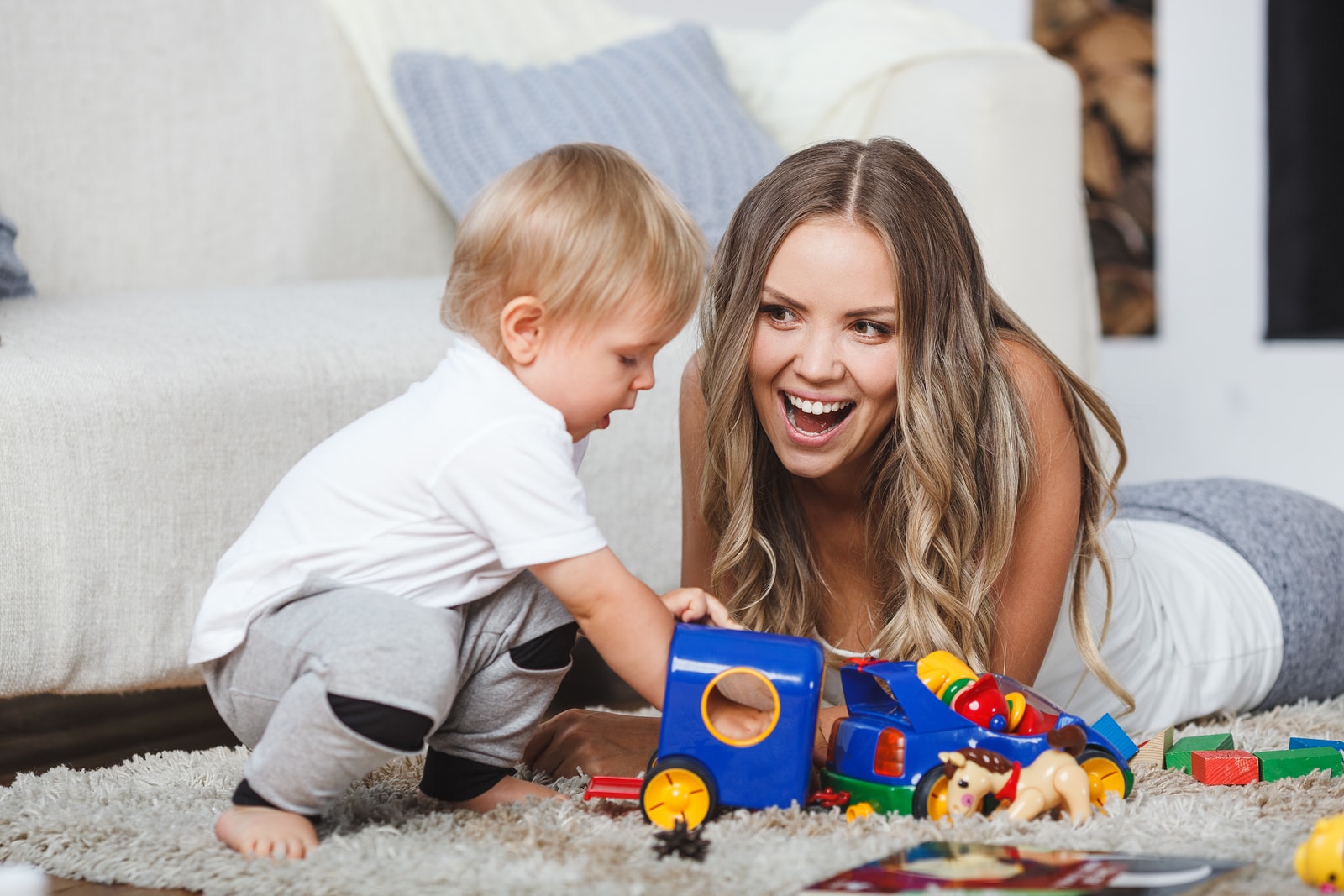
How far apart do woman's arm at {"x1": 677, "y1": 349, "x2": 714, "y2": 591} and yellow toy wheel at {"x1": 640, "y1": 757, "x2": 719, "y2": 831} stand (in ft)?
1.25

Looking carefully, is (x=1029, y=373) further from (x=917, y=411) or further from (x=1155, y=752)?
(x=1155, y=752)

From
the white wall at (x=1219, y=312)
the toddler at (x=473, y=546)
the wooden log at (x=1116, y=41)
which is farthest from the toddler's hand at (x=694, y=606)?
the wooden log at (x=1116, y=41)

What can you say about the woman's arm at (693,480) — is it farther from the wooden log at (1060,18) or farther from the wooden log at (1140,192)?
the wooden log at (1060,18)

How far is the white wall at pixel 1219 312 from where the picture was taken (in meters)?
2.70

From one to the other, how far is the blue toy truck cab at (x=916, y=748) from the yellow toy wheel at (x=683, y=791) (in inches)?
4.8

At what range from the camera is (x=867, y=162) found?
115 centimetres

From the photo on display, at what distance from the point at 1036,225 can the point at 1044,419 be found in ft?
2.11

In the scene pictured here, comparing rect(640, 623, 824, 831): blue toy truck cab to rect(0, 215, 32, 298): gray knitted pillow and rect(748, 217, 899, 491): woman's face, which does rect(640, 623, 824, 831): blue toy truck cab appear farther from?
rect(0, 215, 32, 298): gray knitted pillow

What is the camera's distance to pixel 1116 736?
1.11m

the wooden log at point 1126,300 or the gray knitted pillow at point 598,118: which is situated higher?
the gray knitted pillow at point 598,118

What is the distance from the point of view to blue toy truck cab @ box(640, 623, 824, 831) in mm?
899

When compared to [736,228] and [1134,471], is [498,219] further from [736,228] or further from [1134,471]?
[1134,471]

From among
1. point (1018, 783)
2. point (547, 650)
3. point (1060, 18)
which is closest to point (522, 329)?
point (547, 650)

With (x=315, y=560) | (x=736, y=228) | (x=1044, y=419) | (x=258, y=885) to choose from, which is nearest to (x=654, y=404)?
(x=736, y=228)
